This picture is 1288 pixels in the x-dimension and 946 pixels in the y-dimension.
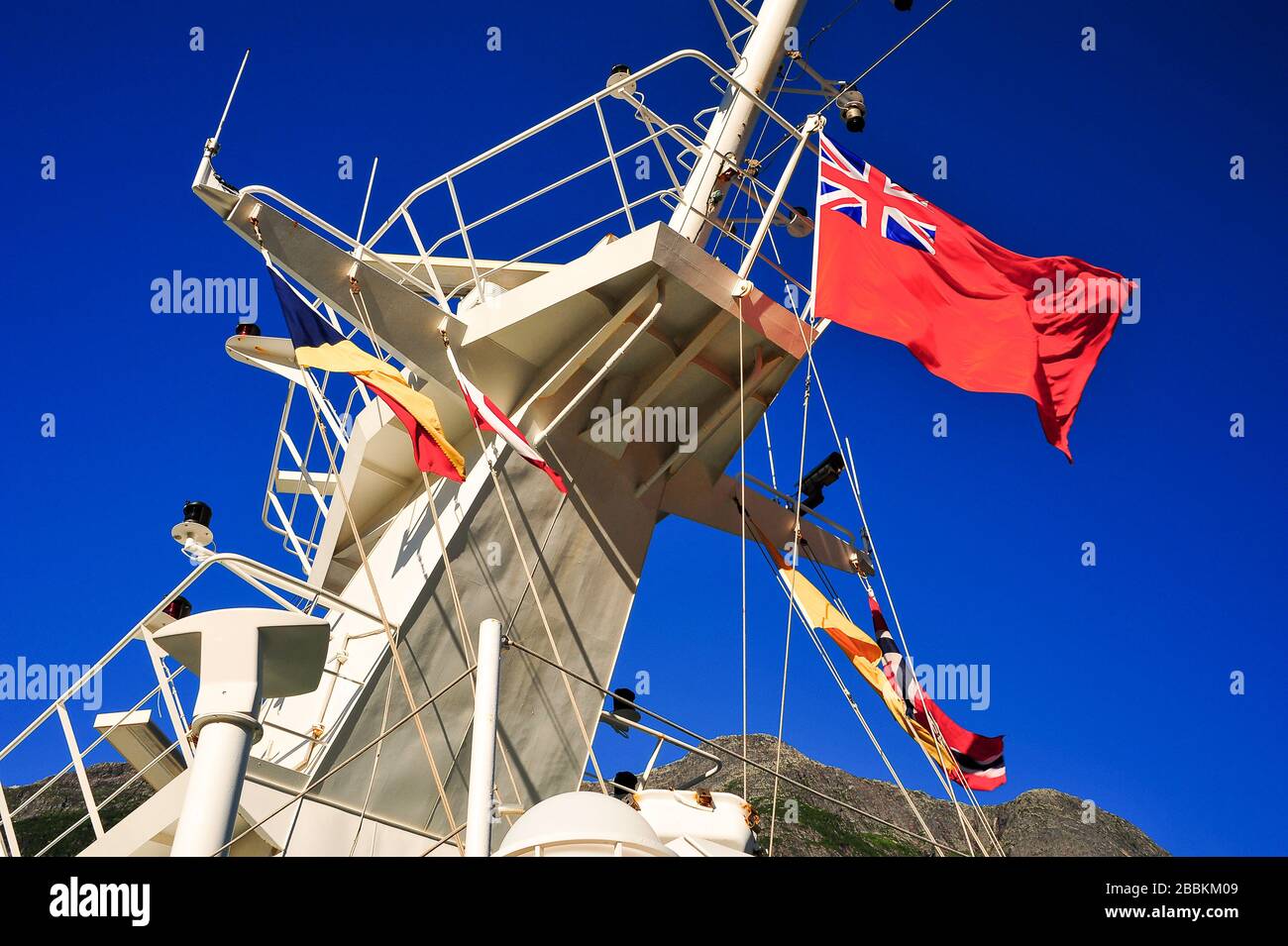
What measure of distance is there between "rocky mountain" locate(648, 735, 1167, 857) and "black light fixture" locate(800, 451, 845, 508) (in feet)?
110

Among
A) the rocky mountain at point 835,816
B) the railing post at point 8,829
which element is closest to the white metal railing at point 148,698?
the railing post at point 8,829

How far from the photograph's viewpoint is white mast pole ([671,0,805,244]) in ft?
41.6

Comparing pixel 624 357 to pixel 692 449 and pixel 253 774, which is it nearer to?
pixel 692 449

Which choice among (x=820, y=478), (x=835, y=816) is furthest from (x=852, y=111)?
(x=835, y=816)

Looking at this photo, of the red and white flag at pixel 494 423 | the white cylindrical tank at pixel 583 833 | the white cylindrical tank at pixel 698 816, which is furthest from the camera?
the red and white flag at pixel 494 423

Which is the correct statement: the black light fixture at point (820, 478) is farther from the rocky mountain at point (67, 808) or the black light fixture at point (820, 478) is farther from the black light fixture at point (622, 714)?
the rocky mountain at point (67, 808)

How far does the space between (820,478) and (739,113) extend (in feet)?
14.2

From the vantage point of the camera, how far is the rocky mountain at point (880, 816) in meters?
48.0

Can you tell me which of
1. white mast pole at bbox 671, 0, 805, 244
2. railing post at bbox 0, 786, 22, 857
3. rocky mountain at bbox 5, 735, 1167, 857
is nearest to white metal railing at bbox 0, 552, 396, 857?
railing post at bbox 0, 786, 22, 857

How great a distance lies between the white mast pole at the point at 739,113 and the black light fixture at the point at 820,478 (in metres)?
2.95

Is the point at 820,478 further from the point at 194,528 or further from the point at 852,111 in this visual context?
the point at 194,528

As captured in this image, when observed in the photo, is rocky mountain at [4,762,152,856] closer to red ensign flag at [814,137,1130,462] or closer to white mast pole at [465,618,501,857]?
red ensign flag at [814,137,1130,462]
